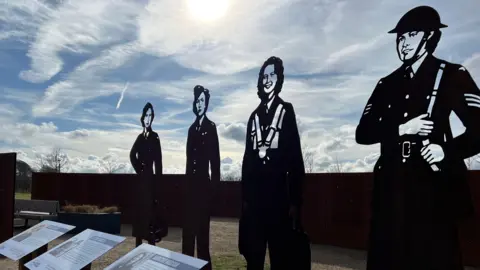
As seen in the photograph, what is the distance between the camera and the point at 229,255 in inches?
400

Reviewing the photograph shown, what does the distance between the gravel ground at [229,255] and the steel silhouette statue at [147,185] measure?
164 centimetres

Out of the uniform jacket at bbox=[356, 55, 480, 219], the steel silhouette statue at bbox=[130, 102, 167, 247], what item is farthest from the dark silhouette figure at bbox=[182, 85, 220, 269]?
the uniform jacket at bbox=[356, 55, 480, 219]

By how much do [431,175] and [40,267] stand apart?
12.6ft

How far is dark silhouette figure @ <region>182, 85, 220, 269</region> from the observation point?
20.7 ft

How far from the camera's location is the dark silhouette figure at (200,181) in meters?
6.32

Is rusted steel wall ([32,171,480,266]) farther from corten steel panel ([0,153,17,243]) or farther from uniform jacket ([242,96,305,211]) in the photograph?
corten steel panel ([0,153,17,243])

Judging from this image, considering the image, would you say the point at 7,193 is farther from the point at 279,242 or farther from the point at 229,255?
the point at 279,242

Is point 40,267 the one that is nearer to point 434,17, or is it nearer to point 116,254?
point 434,17

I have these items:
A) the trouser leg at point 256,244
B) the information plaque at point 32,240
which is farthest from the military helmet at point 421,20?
the information plaque at point 32,240

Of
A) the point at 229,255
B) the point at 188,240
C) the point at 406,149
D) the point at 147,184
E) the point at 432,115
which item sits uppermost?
the point at 432,115

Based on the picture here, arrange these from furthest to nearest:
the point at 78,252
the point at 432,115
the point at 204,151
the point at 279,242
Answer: the point at 204,151
the point at 78,252
the point at 279,242
the point at 432,115

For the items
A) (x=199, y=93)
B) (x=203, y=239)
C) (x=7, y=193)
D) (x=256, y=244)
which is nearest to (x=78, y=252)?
(x=256, y=244)

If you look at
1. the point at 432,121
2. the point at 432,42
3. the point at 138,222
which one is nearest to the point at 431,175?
the point at 432,121

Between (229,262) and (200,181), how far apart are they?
333cm
